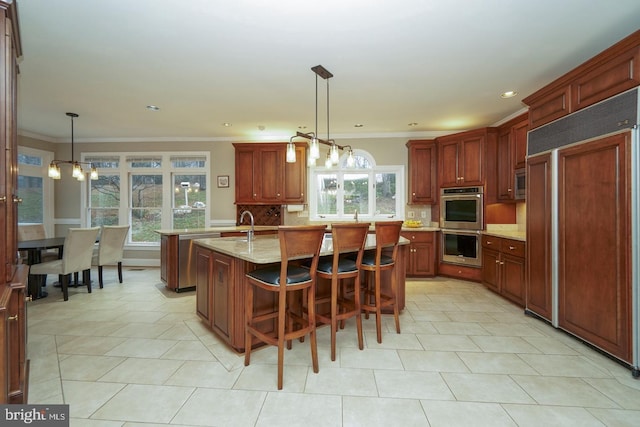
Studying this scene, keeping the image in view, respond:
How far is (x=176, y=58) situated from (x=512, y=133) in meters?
4.36

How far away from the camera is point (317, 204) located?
5.66 m

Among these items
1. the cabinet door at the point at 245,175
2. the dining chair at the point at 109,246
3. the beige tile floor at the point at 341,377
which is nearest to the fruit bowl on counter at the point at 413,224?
the beige tile floor at the point at 341,377

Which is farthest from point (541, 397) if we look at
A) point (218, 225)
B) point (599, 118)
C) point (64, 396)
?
point (218, 225)

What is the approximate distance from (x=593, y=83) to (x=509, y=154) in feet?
6.19

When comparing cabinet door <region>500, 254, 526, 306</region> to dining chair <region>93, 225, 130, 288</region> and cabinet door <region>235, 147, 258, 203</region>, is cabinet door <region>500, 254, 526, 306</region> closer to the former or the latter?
cabinet door <region>235, 147, 258, 203</region>

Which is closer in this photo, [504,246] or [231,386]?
[231,386]

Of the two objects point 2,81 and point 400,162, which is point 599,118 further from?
point 2,81

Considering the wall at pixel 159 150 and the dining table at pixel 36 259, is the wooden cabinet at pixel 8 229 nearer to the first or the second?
the dining table at pixel 36 259

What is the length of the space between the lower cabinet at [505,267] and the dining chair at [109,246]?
17.7 ft

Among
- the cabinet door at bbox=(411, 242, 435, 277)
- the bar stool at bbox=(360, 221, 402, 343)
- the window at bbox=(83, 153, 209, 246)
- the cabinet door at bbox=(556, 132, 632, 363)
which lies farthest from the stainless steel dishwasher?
the cabinet door at bbox=(556, 132, 632, 363)

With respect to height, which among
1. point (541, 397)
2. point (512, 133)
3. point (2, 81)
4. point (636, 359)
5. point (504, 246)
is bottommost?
point (541, 397)

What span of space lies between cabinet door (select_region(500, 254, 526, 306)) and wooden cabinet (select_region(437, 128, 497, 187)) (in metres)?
1.38

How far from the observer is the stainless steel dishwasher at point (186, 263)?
4023mm

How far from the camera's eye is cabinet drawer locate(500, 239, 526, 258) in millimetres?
3338
